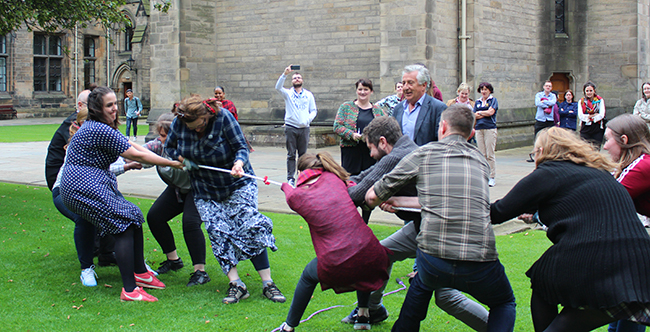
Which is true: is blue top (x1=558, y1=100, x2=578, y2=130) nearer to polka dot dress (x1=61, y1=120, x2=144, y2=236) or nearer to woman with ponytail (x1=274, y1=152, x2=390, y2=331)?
woman with ponytail (x1=274, y1=152, x2=390, y2=331)

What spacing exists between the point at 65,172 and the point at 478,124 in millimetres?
8341

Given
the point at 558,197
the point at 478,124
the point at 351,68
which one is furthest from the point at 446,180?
the point at 351,68

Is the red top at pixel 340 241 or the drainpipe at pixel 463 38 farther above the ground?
the drainpipe at pixel 463 38

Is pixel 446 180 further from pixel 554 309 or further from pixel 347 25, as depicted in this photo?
pixel 347 25

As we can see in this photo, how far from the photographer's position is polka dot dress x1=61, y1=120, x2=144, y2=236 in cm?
450

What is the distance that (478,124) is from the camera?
11.3m

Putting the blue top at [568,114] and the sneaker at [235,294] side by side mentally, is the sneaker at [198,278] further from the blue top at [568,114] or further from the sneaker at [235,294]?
the blue top at [568,114]

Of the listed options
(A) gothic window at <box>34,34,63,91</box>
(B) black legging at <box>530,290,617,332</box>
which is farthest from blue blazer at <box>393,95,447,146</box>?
(A) gothic window at <box>34,34,63,91</box>

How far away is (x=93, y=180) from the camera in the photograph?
4.53m

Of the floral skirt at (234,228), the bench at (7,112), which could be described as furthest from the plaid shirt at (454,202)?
the bench at (7,112)

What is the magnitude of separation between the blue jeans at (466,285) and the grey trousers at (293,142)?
7.20 meters

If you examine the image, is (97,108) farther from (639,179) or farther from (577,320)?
(639,179)

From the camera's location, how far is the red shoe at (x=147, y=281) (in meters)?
4.85

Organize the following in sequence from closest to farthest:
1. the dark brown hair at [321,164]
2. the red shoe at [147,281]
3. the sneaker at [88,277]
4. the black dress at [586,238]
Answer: the black dress at [586,238] → the dark brown hair at [321,164] → the red shoe at [147,281] → the sneaker at [88,277]
